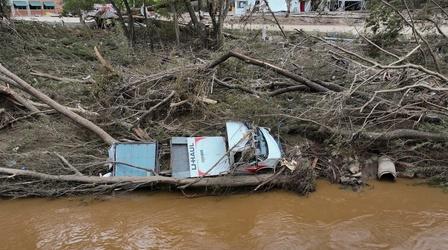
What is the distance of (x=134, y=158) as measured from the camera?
6312mm

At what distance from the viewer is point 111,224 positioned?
5.45 meters

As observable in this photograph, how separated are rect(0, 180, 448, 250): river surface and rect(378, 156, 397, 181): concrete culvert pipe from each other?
0.49 ft

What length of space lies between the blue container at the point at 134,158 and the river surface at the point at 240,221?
346 mm

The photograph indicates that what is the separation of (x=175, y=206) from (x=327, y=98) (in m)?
2.96

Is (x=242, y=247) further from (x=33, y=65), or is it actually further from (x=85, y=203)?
(x=33, y=65)

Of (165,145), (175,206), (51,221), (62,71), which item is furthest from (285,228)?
(62,71)

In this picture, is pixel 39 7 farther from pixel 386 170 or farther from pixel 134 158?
pixel 386 170

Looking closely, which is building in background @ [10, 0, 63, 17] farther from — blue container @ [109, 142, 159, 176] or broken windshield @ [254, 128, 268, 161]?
broken windshield @ [254, 128, 268, 161]

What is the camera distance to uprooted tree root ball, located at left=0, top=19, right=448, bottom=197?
6.35m

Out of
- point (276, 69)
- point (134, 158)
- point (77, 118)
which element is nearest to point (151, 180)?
point (134, 158)

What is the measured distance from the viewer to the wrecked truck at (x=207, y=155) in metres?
6.05

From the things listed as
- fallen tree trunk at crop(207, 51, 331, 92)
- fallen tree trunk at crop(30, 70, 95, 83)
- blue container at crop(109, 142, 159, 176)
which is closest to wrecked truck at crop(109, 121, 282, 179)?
blue container at crop(109, 142, 159, 176)

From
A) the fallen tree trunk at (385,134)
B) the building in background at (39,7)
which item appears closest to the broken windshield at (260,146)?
the fallen tree trunk at (385,134)

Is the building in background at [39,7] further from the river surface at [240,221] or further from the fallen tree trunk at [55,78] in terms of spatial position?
the river surface at [240,221]
